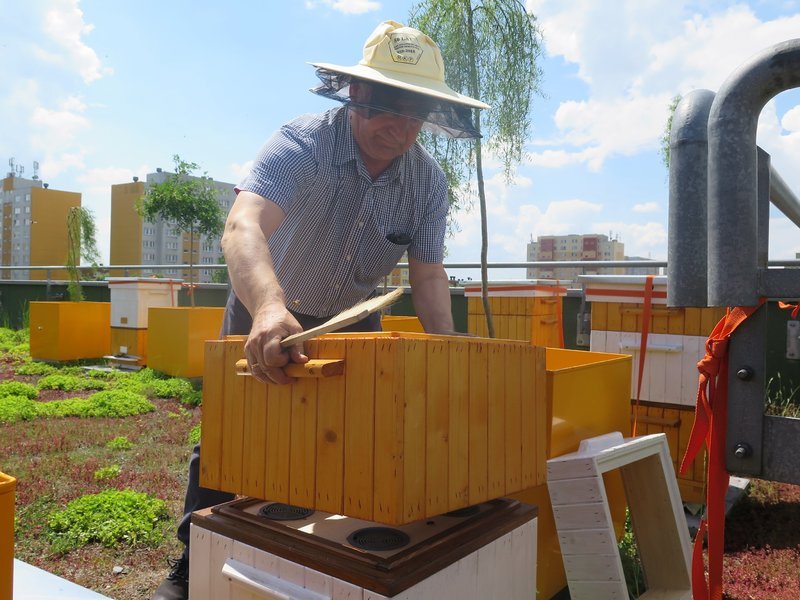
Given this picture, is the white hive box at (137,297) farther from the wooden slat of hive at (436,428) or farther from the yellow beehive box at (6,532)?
the wooden slat of hive at (436,428)

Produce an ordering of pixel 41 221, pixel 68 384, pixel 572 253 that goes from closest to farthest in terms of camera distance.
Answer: pixel 68 384
pixel 41 221
pixel 572 253

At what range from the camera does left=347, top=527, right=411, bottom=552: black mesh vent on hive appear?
59.9 inches

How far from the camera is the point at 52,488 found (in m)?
3.94

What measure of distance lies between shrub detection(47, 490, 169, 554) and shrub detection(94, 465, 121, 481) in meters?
0.53

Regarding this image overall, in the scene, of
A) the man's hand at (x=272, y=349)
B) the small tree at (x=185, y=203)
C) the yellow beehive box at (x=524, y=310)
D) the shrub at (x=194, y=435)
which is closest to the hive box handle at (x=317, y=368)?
the man's hand at (x=272, y=349)

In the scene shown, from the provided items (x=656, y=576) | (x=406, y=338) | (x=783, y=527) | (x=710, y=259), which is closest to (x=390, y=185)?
(x=406, y=338)

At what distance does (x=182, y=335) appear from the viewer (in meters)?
8.27

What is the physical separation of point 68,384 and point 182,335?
4.73 feet

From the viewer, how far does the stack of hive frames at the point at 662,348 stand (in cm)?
375

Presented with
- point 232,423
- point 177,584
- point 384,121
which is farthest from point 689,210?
point 177,584

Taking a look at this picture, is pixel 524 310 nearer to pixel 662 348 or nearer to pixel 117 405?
pixel 662 348

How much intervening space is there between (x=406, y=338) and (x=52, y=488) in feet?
11.7

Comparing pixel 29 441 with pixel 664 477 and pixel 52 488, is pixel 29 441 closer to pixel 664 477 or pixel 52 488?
pixel 52 488

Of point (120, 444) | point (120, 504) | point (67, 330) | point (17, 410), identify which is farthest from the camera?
point (67, 330)
